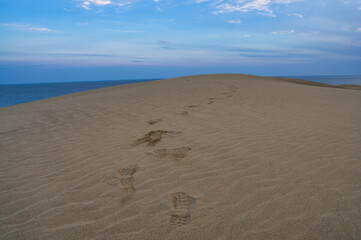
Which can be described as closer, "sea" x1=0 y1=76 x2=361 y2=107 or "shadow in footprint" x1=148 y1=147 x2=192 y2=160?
"shadow in footprint" x1=148 y1=147 x2=192 y2=160

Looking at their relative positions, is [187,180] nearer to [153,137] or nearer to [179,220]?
[179,220]

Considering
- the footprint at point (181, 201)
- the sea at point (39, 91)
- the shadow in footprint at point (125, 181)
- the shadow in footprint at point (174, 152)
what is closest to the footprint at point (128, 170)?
the shadow in footprint at point (125, 181)

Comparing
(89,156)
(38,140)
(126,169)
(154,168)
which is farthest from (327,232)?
(38,140)

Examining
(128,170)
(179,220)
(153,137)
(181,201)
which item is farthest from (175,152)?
(179,220)

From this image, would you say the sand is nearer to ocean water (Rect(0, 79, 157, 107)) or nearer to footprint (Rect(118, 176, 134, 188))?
footprint (Rect(118, 176, 134, 188))

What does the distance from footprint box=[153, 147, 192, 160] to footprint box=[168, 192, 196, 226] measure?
915 millimetres

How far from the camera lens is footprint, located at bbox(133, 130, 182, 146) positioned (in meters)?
3.85

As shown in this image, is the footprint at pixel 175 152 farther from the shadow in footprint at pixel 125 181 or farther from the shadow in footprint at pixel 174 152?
the shadow in footprint at pixel 125 181

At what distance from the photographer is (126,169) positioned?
9.46 feet

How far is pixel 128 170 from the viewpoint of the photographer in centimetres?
286

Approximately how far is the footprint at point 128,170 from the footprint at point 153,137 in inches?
33.2

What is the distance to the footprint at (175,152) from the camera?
3.19 meters

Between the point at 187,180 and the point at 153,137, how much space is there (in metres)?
1.69

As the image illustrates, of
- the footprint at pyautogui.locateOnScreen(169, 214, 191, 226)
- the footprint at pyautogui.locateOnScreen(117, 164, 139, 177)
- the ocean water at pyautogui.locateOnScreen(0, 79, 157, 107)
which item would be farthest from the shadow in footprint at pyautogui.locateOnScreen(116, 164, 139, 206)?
the ocean water at pyautogui.locateOnScreen(0, 79, 157, 107)
